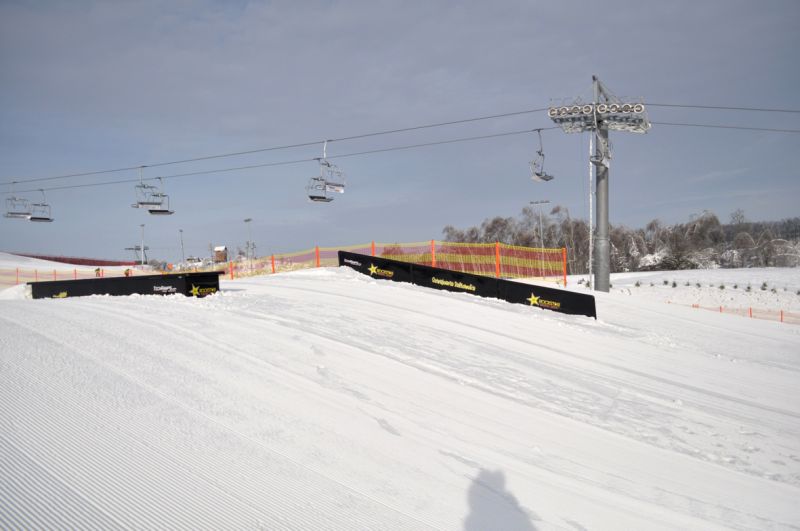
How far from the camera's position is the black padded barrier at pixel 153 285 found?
48.4ft

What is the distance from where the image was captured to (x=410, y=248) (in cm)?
2595

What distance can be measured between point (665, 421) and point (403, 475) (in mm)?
5159

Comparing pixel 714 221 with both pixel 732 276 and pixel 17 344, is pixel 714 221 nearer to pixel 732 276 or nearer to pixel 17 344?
pixel 732 276

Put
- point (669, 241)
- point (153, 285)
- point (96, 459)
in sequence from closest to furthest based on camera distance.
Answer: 1. point (96, 459)
2. point (153, 285)
3. point (669, 241)

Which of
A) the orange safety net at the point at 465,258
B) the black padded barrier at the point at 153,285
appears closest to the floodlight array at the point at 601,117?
the orange safety net at the point at 465,258

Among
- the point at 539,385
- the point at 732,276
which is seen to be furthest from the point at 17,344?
the point at 732,276

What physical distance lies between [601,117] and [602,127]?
51 centimetres

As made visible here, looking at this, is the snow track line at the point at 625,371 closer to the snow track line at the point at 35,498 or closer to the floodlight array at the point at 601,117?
the snow track line at the point at 35,498

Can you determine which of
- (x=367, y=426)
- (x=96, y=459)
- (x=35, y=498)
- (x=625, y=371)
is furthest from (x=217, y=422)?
(x=625, y=371)

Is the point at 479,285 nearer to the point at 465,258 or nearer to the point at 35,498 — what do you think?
the point at 465,258

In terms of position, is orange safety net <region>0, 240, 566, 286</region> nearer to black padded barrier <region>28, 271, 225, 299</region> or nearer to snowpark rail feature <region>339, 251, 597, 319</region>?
snowpark rail feature <region>339, 251, 597, 319</region>

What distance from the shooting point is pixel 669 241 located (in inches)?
2322

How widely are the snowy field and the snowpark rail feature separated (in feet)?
12.7

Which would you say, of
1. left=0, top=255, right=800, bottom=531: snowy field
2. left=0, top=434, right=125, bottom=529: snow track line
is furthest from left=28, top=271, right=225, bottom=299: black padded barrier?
left=0, top=434, right=125, bottom=529: snow track line
